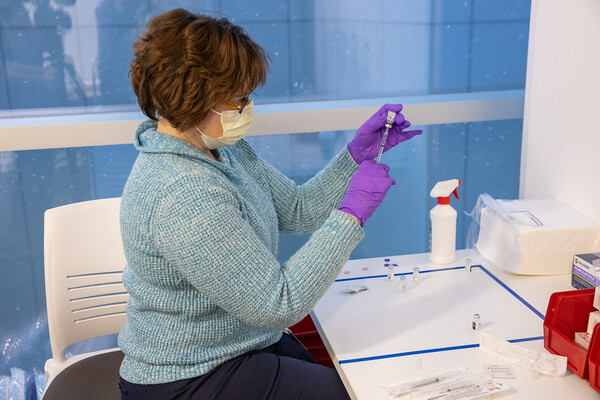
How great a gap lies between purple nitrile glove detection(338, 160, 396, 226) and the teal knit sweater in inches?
1.3

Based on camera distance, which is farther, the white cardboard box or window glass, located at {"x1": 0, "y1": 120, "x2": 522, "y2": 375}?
window glass, located at {"x1": 0, "y1": 120, "x2": 522, "y2": 375}

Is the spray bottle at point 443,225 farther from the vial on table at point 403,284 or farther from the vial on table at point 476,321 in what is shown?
the vial on table at point 476,321

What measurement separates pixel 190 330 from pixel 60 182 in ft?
3.76

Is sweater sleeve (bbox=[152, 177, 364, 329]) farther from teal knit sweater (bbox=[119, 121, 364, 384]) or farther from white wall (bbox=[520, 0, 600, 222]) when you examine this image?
white wall (bbox=[520, 0, 600, 222])

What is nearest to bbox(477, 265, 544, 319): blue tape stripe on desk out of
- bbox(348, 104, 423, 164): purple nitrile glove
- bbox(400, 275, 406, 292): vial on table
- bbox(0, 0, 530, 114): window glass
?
bbox(400, 275, 406, 292): vial on table

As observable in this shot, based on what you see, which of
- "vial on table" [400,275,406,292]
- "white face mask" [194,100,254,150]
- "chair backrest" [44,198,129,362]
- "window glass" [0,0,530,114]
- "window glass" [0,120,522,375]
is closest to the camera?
"white face mask" [194,100,254,150]

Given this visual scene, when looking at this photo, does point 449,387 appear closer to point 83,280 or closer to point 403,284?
point 403,284

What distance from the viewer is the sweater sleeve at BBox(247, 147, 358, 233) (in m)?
1.68

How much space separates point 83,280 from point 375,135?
2.83ft

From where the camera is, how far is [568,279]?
1586 mm

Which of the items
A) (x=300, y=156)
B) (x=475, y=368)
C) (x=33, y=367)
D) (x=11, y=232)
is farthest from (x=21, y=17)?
(x=475, y=368)

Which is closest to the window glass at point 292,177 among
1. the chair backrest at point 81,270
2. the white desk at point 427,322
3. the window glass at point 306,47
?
the window glass at point 306,47

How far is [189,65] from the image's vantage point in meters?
1.21

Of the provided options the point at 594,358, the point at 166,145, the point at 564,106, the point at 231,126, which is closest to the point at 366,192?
the point at 231,126
